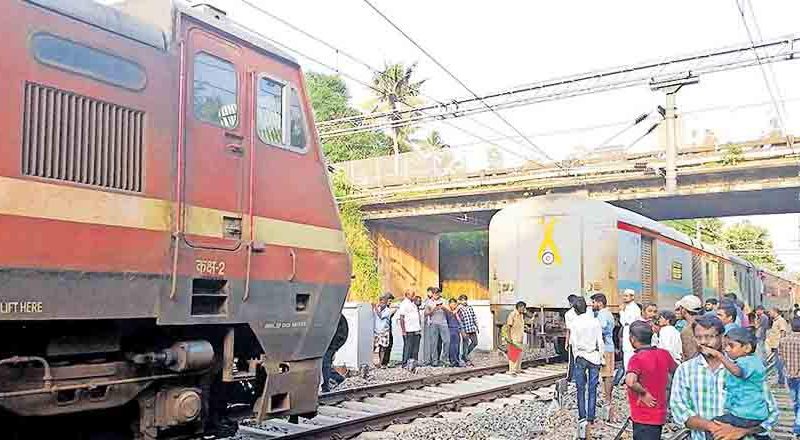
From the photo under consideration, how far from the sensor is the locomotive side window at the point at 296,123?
6.43 meters

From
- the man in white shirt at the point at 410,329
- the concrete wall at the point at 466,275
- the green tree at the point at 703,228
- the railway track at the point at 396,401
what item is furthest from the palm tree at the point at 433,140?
the railway track at the point at 396,401

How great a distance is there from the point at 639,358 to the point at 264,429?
4195 millimetres

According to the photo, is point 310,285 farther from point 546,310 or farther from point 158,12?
point 546,310

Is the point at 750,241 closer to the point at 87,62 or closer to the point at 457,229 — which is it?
the point at 457,229

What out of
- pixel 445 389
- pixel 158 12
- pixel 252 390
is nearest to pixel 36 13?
pixel 158 12

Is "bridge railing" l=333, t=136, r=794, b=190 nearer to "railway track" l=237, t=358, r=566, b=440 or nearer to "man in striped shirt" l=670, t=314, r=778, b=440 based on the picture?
"railway track" l=237, t=358, r=566, b=440

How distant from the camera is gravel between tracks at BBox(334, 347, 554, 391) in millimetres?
12640

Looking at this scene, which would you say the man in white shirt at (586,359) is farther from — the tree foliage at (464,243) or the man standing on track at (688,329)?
the tree foliage at (464,243)

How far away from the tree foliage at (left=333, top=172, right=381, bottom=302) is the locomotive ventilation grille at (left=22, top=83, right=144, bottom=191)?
26.1 metres

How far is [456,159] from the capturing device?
96.9ft

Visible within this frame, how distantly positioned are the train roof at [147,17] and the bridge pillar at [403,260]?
1082 inches

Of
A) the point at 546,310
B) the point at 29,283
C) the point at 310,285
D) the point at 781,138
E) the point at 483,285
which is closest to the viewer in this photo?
the point at 29,283

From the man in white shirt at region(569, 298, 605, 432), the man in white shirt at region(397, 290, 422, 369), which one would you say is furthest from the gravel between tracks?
the man in white shirt at region(569, 298, 605, 432)

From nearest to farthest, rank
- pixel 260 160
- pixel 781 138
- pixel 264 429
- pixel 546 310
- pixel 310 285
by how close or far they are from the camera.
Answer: pixel 260 160, pixel 310 285, pixel 264 429, pixel 546 310, pixel 781 138
